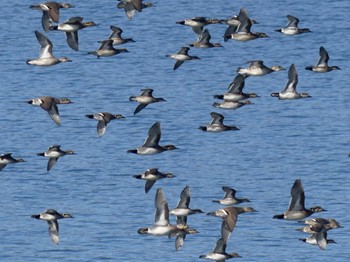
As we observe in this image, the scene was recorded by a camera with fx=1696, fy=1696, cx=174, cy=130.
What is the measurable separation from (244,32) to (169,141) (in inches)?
1448

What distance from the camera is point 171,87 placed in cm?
11431

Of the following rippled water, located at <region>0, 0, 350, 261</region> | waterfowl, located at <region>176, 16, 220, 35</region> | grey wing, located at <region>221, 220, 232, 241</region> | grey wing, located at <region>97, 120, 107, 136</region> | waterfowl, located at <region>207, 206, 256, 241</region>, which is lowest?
rippled water, located at <region>0, 0, 350, 261</region>

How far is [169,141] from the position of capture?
97.6 meters

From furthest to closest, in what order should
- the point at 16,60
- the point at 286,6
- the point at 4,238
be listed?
1. the point at 286,6
2. the point at 16,60
3. the point at 4,238

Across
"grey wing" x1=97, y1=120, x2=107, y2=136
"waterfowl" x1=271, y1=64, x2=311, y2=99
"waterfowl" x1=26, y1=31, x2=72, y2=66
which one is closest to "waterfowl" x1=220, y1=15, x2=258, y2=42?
"waterfowl" x1=271, y1=64, x2=311, y2=99

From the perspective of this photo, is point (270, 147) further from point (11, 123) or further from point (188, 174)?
point (11, 123)

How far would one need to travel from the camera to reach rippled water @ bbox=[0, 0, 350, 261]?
8062 cm

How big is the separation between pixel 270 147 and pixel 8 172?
50.2ft

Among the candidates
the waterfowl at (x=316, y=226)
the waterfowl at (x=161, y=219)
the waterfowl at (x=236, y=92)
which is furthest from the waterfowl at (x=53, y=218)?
the waterfowl at (x=316, y=226)

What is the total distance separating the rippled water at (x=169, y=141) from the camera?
80625mm

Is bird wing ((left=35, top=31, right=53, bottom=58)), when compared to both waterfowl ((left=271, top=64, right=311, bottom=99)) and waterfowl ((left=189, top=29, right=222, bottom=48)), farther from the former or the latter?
waterfowl ((left=271, top=64, right=311, bottom=99))

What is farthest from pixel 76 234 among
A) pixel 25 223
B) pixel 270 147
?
pixel 270 147

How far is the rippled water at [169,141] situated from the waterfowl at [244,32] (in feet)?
54.6

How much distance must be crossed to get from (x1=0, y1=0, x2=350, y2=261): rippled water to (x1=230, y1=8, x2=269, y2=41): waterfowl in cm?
1665
